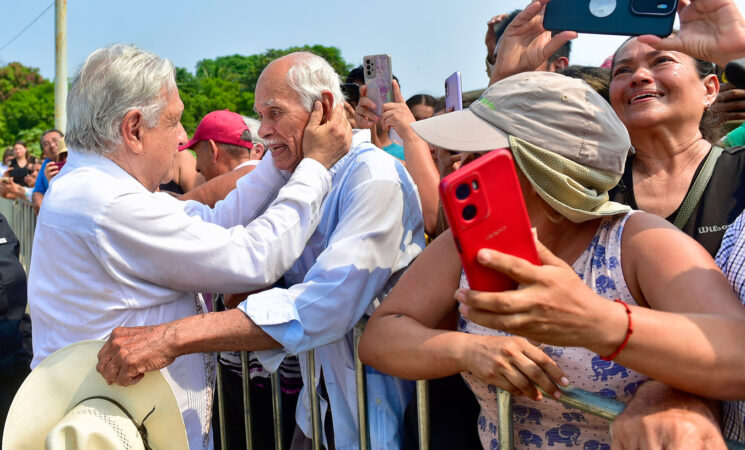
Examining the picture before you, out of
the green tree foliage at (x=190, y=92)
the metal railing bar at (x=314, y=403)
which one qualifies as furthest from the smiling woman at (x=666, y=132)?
the green tree foliage at (x=190, y=92)

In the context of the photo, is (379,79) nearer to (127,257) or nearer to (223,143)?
(127,257)

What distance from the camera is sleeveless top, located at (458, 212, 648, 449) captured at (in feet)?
5.19

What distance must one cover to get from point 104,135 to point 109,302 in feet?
1.87

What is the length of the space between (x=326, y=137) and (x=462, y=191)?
1539mm

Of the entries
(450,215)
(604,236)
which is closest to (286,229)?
(604,236)

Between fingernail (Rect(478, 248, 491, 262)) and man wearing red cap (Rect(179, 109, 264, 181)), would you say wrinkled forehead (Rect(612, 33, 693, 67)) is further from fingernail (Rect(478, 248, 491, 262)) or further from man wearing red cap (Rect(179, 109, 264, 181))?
man wearing red cap (Rect(179, 109, 264, 181))

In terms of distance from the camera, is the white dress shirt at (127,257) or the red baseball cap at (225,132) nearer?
the white dress shirt at (127,257)

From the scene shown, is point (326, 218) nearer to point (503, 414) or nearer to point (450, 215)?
point (503, 414)

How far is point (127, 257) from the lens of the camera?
6.88ft

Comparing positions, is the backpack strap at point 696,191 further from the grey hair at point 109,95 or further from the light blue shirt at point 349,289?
the grey hair at point 109,95

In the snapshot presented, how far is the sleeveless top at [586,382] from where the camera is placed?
1.58 m

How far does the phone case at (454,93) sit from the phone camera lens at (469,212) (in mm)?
1922

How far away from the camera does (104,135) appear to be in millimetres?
2234

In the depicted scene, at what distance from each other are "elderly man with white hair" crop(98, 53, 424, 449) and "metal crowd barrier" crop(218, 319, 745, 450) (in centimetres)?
4
